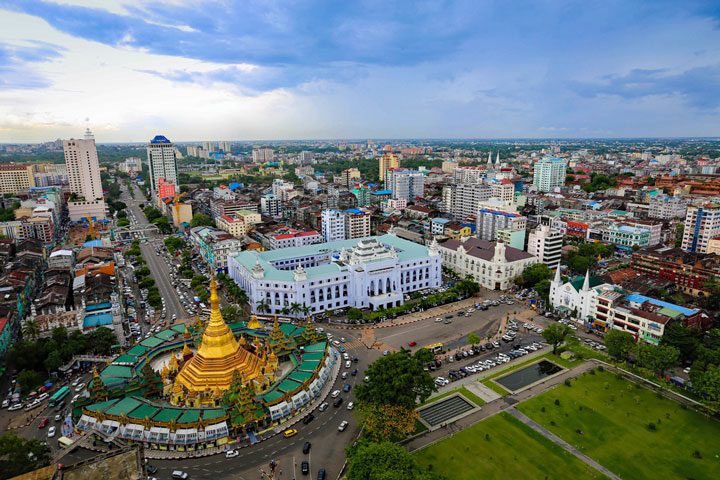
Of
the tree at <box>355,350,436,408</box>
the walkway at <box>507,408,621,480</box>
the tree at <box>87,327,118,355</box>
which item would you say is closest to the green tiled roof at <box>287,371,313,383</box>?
the tree at <box>355,350,436,408</box>

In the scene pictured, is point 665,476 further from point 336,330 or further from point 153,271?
point 153,271

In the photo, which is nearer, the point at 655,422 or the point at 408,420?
the point at 408,420

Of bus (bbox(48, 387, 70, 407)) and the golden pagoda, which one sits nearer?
the golden pagoda

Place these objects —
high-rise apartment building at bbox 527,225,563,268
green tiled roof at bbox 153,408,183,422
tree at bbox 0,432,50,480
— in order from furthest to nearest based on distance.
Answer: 1. high-rise apartment building at bbox 527,225,563,268
2. green tiled roof at bbox 153,408,183,422
3. tree at bbox 0,432,50,480

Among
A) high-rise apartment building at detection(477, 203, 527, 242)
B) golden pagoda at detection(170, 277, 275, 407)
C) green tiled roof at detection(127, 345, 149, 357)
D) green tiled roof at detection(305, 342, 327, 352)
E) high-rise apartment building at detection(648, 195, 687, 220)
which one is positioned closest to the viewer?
golden pagoda at detection(170, 277, 275, 407)

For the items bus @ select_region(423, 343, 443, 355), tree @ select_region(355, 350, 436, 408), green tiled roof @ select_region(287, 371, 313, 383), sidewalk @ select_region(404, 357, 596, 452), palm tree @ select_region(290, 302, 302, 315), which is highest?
tree @ select_region(355, 350, 436, 408)

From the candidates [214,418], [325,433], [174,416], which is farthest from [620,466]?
[174,416]

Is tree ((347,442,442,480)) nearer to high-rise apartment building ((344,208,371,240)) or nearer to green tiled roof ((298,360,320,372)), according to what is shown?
green tiled roof ((298,360,320,372))
